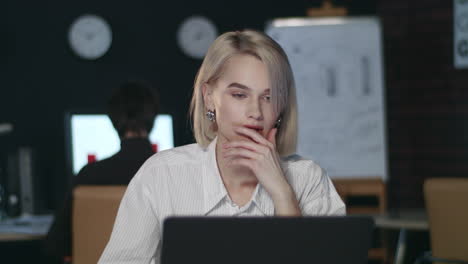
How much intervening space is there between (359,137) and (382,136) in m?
0.17

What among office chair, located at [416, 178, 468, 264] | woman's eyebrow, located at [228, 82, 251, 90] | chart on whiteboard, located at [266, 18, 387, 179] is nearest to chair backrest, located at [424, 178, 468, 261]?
office chair, located at [416, 178, 468, 264]

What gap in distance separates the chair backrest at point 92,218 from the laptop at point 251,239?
1.27m

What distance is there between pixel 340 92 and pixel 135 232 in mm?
3810

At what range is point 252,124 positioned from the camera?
1.54 meters

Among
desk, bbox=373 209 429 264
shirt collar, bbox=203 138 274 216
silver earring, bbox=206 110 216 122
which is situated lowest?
desk, bbox=373 209 429 264

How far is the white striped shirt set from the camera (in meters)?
1.50

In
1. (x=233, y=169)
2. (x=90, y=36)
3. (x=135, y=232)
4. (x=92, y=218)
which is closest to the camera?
(x=135, y=232)

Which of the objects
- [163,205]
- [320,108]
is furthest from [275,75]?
[320,108]

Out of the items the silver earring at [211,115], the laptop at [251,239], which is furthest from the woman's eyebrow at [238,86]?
the laptop at [251,239]

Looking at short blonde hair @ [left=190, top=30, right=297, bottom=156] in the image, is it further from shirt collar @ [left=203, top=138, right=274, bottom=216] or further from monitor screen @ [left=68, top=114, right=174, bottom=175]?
monitor screen @ [left=68, top=114, right=174, bottom=175]

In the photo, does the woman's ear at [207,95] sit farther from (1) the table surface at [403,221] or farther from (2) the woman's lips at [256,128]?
(1) the table surface at [403,221]

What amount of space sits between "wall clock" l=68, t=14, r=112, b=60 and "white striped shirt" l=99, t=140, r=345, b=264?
4.01m

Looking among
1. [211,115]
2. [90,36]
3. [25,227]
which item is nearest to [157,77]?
[90,36]

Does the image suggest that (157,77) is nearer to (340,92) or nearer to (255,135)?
(340,92)
